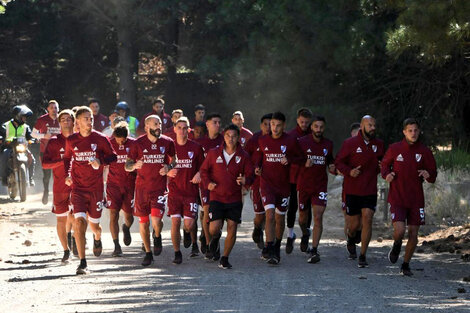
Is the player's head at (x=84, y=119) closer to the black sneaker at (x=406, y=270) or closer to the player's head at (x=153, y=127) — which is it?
the player's head at (x=153, y=127)

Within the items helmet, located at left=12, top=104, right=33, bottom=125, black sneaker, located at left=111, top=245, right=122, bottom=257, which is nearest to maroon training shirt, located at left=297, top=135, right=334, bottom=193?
black sneaker, located at left=111, top=245, right=122, bottom=257

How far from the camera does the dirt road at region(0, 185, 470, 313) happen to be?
10133mm

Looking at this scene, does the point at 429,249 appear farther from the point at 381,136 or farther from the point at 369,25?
the point at 381,136

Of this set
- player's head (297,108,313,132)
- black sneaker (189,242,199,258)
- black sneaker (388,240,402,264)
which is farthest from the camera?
player's head (297,108,313,132)

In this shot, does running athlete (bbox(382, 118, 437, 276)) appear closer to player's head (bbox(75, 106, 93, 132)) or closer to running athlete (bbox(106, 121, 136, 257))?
player's head (bbox(75, 106, 93, 132))

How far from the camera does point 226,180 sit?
43.2 ft

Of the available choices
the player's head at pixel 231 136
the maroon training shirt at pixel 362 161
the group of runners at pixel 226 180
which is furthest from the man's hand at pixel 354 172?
the player's head at pixel 231 136

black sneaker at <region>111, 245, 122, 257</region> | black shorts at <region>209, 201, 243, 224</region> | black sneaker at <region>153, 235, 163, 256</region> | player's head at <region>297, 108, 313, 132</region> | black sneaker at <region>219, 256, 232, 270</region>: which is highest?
player's head at <region>297, 108, 313, 132</region>

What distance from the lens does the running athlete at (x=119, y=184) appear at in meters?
14.6

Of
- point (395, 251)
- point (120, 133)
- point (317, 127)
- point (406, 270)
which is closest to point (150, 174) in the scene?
point (120, 133)

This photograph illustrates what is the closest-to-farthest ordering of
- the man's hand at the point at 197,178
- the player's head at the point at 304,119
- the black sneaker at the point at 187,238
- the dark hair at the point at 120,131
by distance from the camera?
the man's hand at the point at 197,178 → the black sneaker at the point at 187,238 → the dark hair at the point at 120,131 → the player's head at the point at 304,119

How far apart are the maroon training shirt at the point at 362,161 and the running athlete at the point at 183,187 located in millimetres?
1916

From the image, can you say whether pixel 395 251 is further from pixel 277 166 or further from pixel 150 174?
pixel 150 174

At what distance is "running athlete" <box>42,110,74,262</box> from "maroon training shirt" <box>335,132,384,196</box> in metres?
3.65
